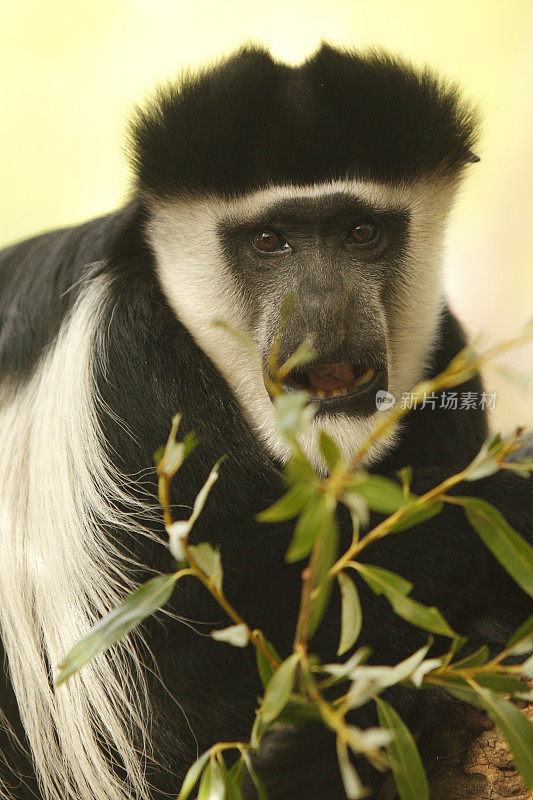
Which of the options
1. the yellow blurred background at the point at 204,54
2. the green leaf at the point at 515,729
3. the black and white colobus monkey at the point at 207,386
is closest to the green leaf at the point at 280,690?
the green leaf at the point at 515,729

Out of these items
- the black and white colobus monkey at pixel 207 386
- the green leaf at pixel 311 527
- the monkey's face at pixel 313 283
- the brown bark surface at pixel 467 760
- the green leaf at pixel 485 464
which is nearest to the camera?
the green leaf at pixel 311 527

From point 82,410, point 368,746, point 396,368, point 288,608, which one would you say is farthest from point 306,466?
point 396,368

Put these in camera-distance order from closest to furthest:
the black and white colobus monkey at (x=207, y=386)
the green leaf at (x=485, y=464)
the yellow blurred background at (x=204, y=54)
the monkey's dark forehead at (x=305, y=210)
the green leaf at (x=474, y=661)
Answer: the green leaf at (x=485, y=464), the green leaf at (x=474, y=661), the black and white colobus monkey at (x=207, y=386), the monkey's dark forehead at (x=305, y=210), the yellow blurred background at (x=204, y=54)

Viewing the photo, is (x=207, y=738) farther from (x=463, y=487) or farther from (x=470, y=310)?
(x=470, y=310)

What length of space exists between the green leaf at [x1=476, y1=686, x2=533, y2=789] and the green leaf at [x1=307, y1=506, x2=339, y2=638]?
247 mm

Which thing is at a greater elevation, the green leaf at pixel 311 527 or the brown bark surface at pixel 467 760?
the green leaf at pixel 311 527

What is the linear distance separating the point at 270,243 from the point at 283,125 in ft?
0.76

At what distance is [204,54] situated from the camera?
4.85 metres

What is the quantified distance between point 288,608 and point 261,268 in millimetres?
683

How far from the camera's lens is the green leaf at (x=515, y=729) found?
952mm

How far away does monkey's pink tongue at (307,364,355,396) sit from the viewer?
1.69 meters

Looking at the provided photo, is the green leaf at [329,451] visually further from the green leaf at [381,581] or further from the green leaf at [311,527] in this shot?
the green leaf at [381,581]

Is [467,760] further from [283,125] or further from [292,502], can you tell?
[283,125]

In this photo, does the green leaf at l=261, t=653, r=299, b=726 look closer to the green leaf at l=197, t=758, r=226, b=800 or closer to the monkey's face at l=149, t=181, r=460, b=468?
the green leaf at l=197, t=758, r=226, b=800
